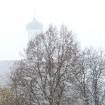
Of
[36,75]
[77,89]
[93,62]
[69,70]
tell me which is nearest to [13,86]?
[36,75]

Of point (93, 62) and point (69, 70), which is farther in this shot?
point (93, 62)

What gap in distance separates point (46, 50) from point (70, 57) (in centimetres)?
144

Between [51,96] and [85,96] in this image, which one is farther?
[85,96]

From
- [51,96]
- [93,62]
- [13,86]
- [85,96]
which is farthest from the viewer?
[93,62]

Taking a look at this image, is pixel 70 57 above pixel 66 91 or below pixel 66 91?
above

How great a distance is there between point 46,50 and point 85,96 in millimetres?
6278

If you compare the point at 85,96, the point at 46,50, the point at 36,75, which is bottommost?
the point at 85,96

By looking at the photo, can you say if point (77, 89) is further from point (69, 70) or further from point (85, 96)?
point (69, 70)

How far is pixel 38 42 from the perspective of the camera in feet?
71.5

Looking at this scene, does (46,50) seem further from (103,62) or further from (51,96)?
(103,62)

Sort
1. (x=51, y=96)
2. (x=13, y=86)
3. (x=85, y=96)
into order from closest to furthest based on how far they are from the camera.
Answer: (x=51, y=96) < (x=13, y=86) < (x=85, y=96)

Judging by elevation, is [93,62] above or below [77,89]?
above

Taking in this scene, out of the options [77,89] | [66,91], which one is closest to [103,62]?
[77,89]

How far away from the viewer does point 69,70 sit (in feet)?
69.6
